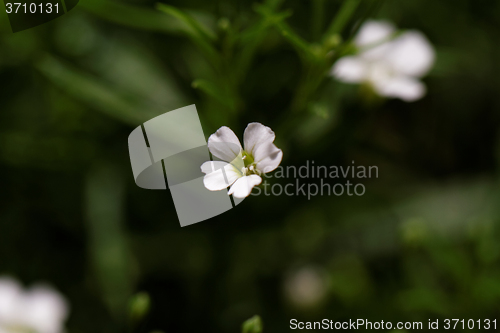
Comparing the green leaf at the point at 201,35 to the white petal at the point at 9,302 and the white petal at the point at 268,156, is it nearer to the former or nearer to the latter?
the white petal at the point at 268,156

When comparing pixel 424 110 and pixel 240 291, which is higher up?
pixel 424 110

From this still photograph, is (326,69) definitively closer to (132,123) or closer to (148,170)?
(148,170)

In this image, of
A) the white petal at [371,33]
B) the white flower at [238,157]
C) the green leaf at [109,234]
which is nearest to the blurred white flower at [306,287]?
the green leaf at [109,234]

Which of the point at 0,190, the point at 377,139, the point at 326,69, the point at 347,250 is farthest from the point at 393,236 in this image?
the point at 0,190

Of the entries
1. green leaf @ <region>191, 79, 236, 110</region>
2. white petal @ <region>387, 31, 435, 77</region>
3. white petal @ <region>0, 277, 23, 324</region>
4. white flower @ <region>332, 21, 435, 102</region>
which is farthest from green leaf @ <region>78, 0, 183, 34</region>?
white petal @ <region>0, 277, 23, 324</region>

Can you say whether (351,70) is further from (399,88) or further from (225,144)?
(225,144)

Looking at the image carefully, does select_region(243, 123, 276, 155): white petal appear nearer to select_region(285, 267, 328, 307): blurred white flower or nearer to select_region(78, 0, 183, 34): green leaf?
select_region(78, 0, 183, 34): green leaf
